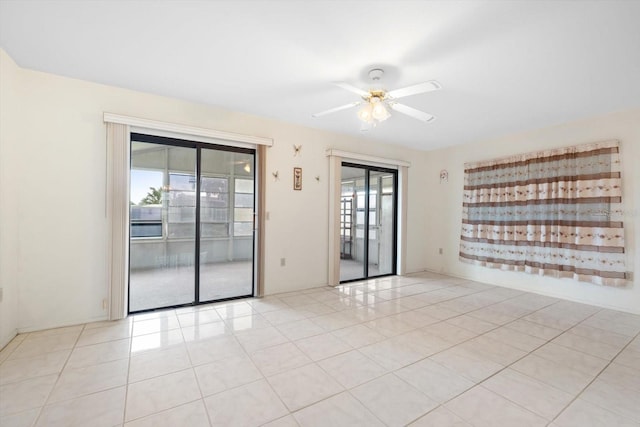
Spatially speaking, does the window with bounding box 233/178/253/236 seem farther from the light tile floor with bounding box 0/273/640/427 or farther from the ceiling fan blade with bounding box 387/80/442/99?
the ceiling fan blade with bounding box 387/80/442/99

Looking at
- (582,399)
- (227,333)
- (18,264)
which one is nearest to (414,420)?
(582,399)

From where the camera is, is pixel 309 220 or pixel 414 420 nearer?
pixel 414 420

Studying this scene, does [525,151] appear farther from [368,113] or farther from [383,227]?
[368,113]

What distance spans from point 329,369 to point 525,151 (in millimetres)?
4426

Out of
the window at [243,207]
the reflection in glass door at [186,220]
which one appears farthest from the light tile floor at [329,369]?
the window at [243,207]

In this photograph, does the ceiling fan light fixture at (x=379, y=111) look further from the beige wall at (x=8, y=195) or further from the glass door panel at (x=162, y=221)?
the beige wall at (x=8, y=195)

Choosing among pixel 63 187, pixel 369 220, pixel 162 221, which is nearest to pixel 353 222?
pixel 369 220

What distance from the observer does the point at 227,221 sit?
4.59 metres

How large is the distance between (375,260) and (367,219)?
0.96 metres

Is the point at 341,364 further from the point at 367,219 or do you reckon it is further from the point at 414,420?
the point at 367,219

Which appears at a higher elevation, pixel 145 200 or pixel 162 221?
pixel 145 200

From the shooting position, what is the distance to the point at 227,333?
273 centimetres

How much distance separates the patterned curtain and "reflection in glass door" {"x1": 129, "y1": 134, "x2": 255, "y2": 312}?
3891mm

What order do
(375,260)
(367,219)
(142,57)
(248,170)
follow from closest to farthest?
(142,57) < (248,170) < (367,219) < (375,260)
